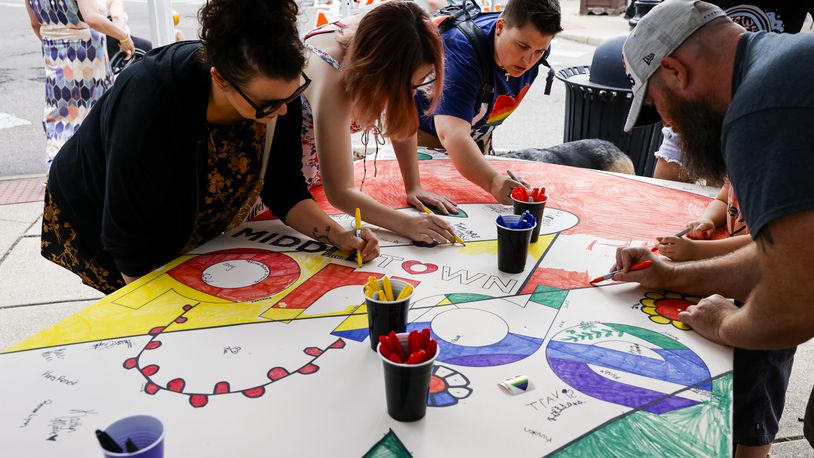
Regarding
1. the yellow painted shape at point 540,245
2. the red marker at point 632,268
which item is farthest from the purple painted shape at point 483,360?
the yellow painted shape at point 540,245

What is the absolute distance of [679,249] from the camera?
1827mm

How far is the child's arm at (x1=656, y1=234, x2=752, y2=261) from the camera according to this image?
1.83m

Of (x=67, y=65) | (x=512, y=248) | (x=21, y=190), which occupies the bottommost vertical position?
(x=21, y=190)

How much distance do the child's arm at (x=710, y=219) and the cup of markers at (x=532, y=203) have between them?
50cm

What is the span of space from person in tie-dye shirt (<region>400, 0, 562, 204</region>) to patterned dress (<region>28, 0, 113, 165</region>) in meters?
2.49

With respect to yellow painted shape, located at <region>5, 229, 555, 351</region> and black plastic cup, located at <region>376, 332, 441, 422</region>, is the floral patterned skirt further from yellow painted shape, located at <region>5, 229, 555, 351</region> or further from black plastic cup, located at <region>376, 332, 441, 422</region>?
black plastic cup, located at <region>376, 332, 441, 422</region>

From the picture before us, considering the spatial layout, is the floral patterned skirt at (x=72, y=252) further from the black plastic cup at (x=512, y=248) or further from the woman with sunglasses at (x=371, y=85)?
the black plastic cup at (x=512, y=248)

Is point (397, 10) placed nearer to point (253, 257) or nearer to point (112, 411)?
point (253, 257)

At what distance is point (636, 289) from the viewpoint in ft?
5.64

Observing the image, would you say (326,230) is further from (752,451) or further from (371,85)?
(752,451)

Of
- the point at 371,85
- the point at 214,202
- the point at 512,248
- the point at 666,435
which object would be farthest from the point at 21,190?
the point at 666,435

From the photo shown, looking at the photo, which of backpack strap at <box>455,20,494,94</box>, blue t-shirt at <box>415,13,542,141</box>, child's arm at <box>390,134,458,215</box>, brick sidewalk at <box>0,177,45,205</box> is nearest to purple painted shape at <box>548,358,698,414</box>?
child's arm at <box>390,134,458,215</box>

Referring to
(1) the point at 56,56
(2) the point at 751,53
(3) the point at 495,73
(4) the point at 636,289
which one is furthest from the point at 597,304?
(1) the point at 56,56

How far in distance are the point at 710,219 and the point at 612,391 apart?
1041 mm
